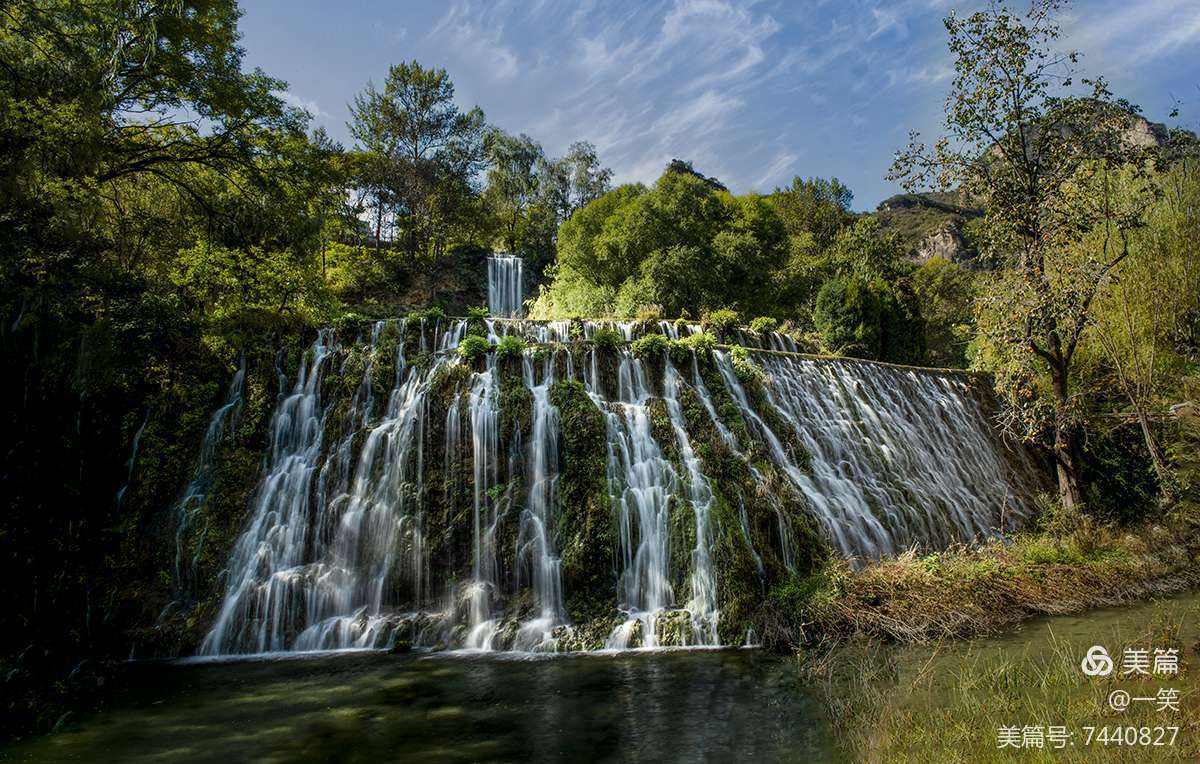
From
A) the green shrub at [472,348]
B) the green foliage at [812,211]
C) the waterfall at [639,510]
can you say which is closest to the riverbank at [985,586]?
the waterfall at [639,510]

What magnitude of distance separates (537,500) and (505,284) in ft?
91.9

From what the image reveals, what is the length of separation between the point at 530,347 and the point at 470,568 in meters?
5.40

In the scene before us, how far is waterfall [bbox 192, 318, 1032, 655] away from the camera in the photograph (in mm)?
9391

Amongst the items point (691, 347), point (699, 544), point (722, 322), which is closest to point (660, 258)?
point (722, 322)

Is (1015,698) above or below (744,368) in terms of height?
below

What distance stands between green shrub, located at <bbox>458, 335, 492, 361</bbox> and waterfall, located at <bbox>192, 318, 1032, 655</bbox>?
0.27m

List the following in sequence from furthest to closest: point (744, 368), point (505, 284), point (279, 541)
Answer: point (505, 284) < point (744, 368) < point (279, 541)

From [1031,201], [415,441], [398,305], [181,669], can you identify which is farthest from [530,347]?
[398,305]

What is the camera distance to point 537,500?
10.7 meters

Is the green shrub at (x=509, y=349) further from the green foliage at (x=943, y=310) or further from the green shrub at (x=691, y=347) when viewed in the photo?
the green foliage at (x=943, y=310)

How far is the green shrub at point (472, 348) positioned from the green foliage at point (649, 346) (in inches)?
149

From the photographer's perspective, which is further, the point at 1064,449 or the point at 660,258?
the point at 660,258

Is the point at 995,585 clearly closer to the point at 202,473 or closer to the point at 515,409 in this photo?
the point at 515,409
